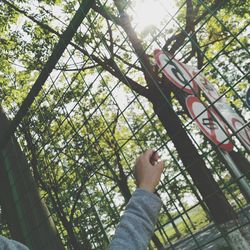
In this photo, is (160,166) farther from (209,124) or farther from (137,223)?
(209,124)

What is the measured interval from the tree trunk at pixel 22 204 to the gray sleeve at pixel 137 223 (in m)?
2.12

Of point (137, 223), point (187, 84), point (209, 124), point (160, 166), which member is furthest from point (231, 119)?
point (137, 223)

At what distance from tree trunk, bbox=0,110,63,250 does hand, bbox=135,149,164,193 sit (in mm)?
2068

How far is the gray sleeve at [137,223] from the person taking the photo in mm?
1047

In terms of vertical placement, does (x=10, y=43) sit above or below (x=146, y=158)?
above

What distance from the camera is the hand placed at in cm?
120

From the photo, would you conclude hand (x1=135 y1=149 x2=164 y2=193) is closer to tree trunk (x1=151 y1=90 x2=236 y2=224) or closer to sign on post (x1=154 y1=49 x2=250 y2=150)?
sign on post (x1=154 y1=49 x2=250 y2=150)

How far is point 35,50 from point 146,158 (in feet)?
29.9

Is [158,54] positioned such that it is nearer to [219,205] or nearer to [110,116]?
[219,205]

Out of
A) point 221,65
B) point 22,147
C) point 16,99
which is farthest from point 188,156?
point 221,65

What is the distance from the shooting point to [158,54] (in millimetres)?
1964

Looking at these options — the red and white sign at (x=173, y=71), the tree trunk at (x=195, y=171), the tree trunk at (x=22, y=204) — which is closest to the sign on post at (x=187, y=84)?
the red and white sign at (x=173, y=71)

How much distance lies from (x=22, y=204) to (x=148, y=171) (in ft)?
8.30

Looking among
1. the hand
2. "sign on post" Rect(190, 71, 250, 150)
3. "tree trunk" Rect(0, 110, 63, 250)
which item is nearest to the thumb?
the hand
